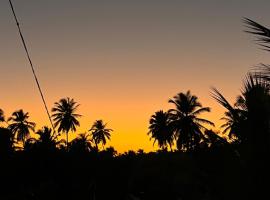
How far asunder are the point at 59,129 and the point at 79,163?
34817 mm

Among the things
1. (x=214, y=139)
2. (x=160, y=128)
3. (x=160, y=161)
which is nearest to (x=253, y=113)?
(x=214, y=139)

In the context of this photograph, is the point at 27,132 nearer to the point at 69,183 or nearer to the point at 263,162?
the point at 69,183

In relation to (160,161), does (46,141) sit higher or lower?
higher

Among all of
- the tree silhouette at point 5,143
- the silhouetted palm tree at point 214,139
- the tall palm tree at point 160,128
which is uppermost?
the tall palm tree at point 160,128

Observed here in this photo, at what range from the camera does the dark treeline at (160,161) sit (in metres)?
2.44

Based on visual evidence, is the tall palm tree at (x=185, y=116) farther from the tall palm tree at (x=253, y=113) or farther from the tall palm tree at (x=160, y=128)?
the tall palm tree at (x=253, y=113)

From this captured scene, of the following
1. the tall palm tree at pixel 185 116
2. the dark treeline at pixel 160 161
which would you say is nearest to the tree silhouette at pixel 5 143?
the dark treeline at pixel 160 161

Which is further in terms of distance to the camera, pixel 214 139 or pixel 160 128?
pixel 160 128

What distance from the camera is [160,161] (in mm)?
18922

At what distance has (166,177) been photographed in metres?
18.6

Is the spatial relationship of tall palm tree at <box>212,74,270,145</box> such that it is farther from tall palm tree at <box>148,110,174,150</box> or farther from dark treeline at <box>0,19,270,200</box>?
tall palm tree at <box>148,110,174,150</box>

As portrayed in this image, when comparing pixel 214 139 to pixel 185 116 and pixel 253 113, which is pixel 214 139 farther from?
pixel 185 116

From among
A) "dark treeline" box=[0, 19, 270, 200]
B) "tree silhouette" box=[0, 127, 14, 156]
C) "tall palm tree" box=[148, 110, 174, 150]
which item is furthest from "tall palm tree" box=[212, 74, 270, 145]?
"tall palm tree" box=[148, 110, 174, 150]

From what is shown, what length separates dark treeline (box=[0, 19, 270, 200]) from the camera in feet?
8.02
